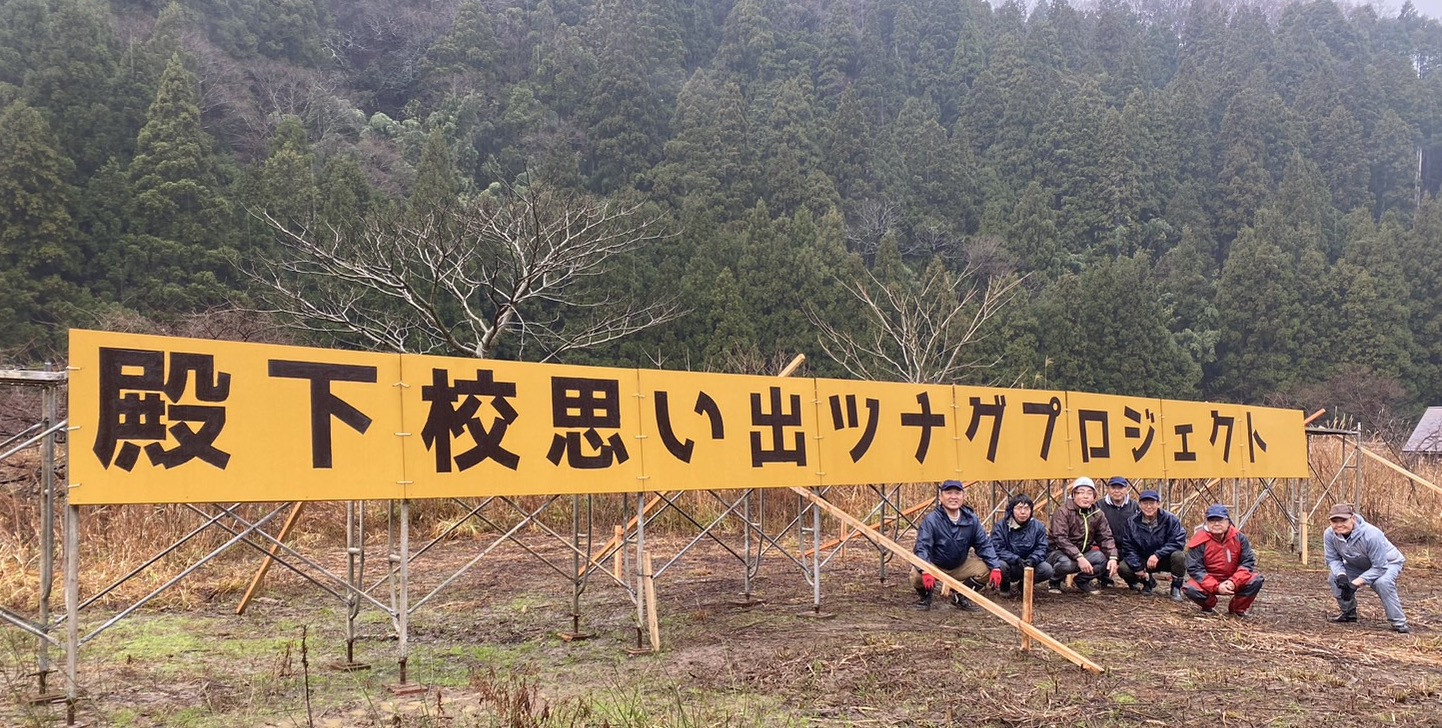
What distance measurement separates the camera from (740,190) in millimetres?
42844

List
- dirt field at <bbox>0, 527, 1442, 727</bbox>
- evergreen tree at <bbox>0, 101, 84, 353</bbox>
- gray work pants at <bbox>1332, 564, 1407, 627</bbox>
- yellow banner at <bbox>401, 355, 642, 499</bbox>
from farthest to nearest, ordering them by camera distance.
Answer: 1. evergreen tree at <bbox>0, 101, 84, 353</bbox>
2. gray work pants at <bbox>1332, 564, 1407, 627</bbox>
3. yellow banner at <bbox>401, 355, 642, 499</bbox>
4. dirt field at <bbox>0, 527, 1442, 727</bbox>

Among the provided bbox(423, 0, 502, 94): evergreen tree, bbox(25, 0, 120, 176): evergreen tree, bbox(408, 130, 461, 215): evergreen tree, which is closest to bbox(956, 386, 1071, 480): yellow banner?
bbox(408, 130, 461, 215): evergreen tree

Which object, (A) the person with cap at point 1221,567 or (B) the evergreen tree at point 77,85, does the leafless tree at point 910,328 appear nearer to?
(A) the person with cap at point 1221,567

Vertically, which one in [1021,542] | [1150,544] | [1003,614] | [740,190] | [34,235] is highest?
[740,190]

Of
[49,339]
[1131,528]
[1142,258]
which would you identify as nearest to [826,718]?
[1131,528]

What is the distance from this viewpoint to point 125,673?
6902 millimetres

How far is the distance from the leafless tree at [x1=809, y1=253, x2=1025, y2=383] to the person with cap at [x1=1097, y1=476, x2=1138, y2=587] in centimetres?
1310

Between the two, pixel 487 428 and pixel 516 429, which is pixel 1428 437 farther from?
pixel 487 428

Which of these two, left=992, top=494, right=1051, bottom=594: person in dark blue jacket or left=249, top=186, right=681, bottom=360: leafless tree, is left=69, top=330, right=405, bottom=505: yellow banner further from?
left=249, top=186, right=681, bottom=360: leafless tree

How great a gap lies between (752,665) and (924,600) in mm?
2829

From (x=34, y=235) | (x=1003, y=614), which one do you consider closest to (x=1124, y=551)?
(x=1003, y=614)

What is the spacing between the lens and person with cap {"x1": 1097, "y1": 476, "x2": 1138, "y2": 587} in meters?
10.3

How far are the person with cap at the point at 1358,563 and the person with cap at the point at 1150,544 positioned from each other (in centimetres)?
128

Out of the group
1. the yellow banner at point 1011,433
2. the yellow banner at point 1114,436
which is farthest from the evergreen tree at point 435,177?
the yellow banner at point 1011,433
